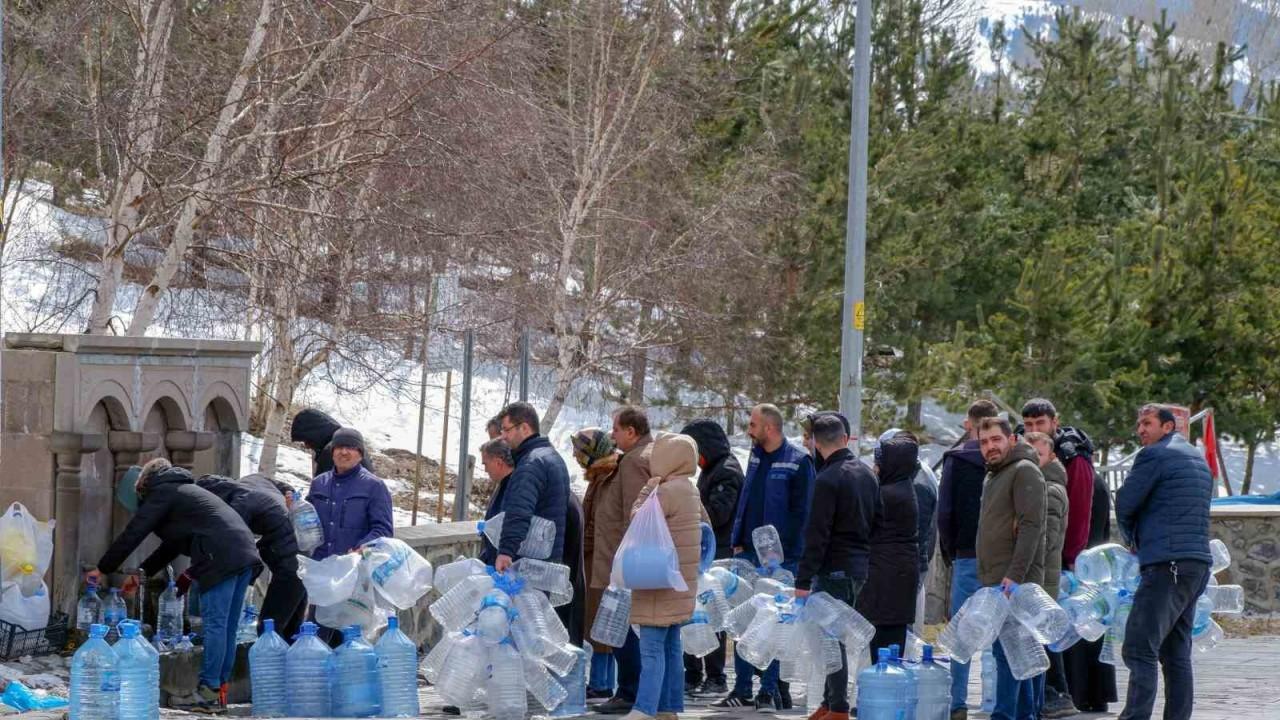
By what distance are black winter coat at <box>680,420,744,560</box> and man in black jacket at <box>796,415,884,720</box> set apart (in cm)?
173

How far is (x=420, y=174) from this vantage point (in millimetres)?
17969

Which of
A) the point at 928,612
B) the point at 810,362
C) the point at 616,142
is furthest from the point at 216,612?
the point at 810,362

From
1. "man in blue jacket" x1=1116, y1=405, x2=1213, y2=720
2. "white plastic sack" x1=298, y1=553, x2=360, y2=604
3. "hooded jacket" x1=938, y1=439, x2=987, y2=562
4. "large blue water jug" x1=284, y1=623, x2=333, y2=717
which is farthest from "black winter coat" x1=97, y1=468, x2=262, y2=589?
"man in blue jacket" x1=1116, y1=405, x2=1213, y2=720

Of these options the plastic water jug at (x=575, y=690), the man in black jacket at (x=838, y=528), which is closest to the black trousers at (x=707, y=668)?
the plastic water jug at (x=575, y=690)

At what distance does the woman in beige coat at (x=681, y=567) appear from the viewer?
9.31m

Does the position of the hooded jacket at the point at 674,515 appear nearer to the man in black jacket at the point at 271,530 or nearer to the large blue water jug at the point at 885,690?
the large blue water jug at the point at 885,690

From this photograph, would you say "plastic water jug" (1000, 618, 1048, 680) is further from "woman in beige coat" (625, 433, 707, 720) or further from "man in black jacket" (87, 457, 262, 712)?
"man in black jacket" (87, 457, 262, 712)

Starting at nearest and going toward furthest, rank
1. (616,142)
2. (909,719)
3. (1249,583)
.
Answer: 1. (909,719)
2. (1249,583)
3. (616,142)

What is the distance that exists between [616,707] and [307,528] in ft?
6.91

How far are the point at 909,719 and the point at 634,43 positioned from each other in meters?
19.9

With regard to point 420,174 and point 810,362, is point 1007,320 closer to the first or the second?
point 810,362

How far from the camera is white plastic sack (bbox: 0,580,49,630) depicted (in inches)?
392

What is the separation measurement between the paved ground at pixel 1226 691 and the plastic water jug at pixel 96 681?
902mm

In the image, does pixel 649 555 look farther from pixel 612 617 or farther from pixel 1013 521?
pixel 1013 521
